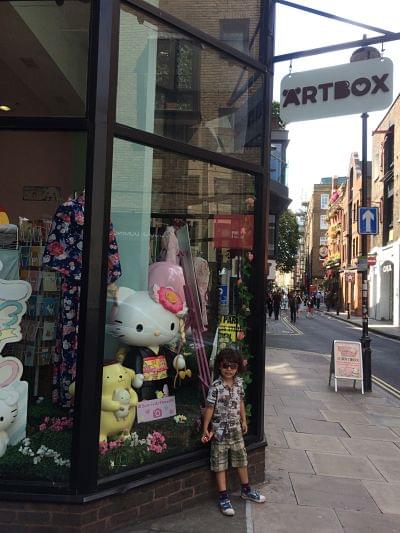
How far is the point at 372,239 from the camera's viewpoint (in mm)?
36438

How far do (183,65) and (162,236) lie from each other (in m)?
1.47

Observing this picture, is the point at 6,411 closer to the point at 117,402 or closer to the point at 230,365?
the point at 117,402

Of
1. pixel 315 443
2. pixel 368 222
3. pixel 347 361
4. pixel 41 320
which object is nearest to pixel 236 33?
pixel 41 320

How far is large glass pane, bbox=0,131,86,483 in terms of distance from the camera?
363 cm

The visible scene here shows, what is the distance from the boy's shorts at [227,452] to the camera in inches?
156

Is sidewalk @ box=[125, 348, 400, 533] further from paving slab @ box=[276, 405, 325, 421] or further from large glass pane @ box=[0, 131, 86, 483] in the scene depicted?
large glass pane @ box=[0, 131, 86, 483]

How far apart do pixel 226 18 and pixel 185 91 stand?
2.68 ft

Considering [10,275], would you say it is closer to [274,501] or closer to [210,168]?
[210,168]

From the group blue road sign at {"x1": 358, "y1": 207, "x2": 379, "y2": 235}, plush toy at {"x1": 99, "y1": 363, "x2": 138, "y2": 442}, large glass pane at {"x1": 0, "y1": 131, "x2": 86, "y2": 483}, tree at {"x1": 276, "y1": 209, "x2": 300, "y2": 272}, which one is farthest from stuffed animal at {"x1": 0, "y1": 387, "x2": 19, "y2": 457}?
tree at {"x1": 276, "y1": 209, "x2": 300, "y2": 272}

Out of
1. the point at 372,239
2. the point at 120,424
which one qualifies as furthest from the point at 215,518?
the point at 372,239

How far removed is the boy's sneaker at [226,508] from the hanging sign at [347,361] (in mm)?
5660

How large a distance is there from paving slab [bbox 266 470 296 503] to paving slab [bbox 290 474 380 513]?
0.05 metres

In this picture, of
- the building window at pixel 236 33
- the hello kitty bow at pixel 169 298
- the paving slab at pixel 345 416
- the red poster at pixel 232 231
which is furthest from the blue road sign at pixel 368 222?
the hello kitty bow at pixel 169 298

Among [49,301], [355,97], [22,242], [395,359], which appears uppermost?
[355,97]
